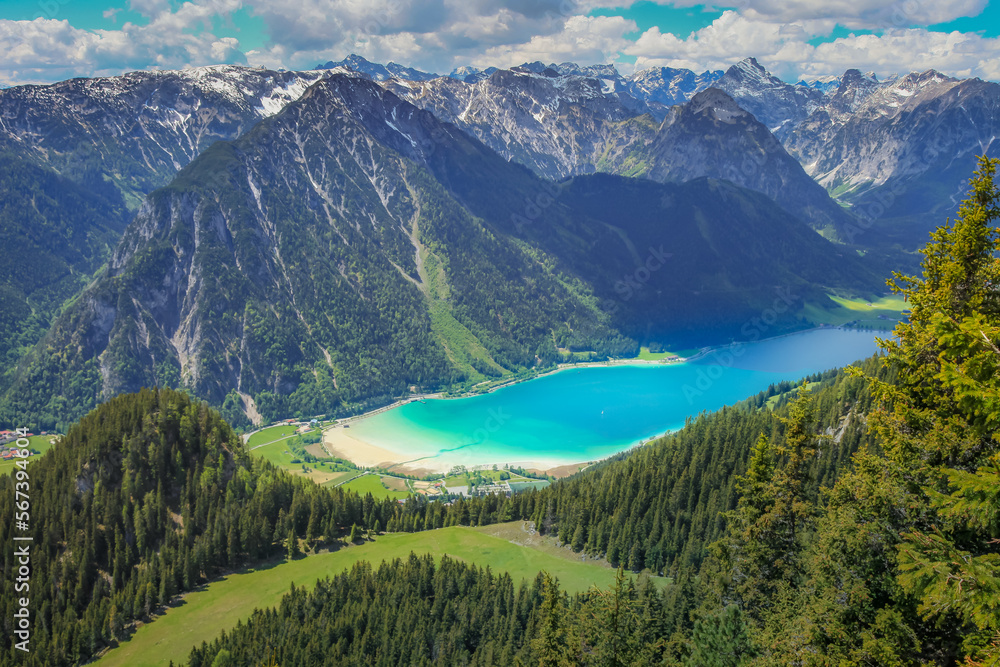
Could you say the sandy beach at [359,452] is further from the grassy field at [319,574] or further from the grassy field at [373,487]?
the grassy field at [319,574]

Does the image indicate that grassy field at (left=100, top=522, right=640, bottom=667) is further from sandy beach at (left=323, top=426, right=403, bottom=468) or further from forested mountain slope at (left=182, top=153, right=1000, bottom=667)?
sandy beach at (left=323, top=426, right=403, bottom=468)

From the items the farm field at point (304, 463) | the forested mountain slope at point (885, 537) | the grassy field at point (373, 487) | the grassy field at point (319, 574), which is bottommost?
the grassy field at point (319, 574)

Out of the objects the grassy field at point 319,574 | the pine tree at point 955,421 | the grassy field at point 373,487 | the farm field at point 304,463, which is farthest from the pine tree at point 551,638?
the farm field at point 304,463

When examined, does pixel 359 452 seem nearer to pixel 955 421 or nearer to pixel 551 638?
pixel 551 638

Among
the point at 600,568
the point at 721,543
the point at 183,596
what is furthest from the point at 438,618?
the point at 721,543

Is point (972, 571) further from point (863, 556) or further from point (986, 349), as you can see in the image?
point (863, 556)

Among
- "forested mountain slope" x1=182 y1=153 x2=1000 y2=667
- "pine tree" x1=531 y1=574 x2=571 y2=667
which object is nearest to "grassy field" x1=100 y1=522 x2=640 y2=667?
"forested mountain slope" x1=182 y1=153 x2=1000 y2=667
